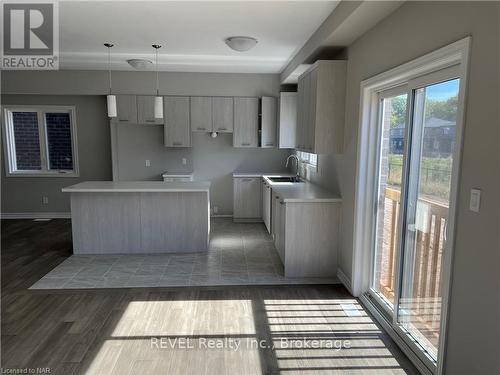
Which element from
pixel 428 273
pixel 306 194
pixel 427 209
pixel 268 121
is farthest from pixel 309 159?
pixel 428 273

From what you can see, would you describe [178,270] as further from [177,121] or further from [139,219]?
[177,121]

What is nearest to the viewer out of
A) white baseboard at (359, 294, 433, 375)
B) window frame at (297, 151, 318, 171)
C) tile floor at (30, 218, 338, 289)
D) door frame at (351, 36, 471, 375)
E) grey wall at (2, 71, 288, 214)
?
door frame at (351, 36, 471, 375)

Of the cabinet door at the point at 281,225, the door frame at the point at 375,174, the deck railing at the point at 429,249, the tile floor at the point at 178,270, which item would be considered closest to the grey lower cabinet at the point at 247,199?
the tile floor at the point at 178,270

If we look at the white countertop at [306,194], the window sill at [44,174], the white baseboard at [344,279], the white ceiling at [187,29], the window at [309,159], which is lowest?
the white baseboard at [344,279]

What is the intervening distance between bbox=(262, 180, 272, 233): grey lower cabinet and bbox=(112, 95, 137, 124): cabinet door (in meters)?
2.59

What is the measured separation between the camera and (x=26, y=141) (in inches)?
252

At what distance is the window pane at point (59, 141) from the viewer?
20.8ft

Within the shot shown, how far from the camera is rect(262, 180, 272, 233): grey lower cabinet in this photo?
5.31m

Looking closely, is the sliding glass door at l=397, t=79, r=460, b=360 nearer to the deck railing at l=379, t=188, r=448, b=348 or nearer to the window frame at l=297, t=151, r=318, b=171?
the deck railing at l=379, t=188, r=448, b=348

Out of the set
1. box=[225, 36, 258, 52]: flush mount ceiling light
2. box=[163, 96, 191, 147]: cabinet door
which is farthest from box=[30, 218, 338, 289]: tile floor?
box=[225, 36, 258, 52]: flush mount ceiling light

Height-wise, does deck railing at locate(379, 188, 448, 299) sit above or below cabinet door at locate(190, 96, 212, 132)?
below

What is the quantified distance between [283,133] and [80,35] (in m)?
3.23

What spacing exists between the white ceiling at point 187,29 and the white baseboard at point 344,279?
8.63 ft

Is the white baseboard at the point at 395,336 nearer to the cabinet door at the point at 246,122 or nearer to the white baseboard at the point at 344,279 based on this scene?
the white baseboard at the point at 344,279
